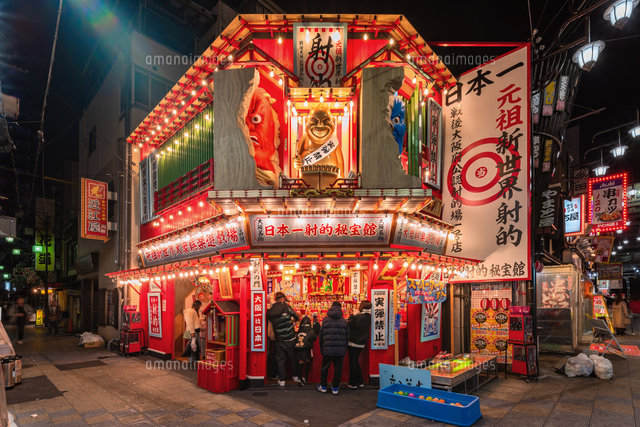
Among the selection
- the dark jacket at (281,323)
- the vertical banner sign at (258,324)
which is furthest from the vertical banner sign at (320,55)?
the dark jacket at (281,323)

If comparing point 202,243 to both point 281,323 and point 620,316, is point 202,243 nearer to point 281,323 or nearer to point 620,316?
point 281,323

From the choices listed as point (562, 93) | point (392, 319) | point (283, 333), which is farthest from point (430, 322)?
point (562, 93)

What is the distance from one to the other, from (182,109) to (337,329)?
9.92m

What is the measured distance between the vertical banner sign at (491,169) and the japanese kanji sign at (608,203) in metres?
9.92

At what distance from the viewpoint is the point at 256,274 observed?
33.4 feet

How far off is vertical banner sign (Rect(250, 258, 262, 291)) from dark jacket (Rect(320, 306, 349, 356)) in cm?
211

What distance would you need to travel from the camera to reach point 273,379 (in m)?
10.7

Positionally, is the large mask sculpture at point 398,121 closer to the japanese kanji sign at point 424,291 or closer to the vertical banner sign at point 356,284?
the japanese kanji sign at point 424,291

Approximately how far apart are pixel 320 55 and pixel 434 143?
4.95 metres

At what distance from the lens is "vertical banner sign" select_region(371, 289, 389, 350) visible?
395 inches

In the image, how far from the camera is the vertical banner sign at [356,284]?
39.4 ft

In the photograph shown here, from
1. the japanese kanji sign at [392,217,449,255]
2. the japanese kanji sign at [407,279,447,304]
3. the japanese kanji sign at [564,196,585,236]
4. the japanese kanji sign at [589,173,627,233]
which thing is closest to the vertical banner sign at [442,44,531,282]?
the japanese kanji sign at [392,217,449,255]

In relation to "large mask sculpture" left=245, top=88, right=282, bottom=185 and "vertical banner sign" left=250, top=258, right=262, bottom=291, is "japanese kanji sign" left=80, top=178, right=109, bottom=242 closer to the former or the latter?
"large mask sculpture" left=245, top=88, right=282, bottom=185

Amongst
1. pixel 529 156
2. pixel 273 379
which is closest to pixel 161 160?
pixel 273 379
